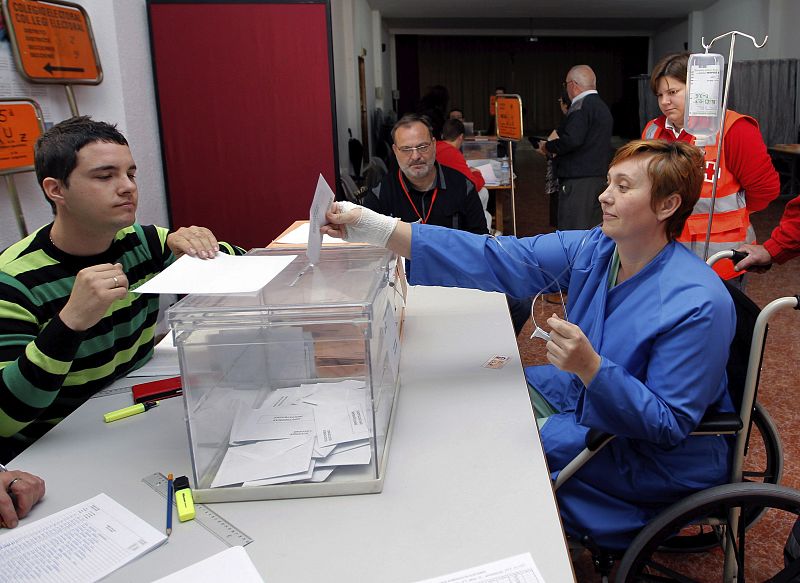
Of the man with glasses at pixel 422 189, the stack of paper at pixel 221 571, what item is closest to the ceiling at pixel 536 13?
the man with glasses at pixel 422 189

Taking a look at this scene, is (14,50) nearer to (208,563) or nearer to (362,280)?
(362,280)

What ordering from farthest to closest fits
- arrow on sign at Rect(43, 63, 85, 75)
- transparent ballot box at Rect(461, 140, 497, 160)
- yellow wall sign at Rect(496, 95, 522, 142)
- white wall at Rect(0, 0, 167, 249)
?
transparent ballot box at Rect(461, 140, 497, 160)
yellow wall sign at Rect(496, 95, 522, 142)
white wall at Rect(0, 0, 167, 249)
arrow on sign at Rect(43, 63, 85, 75)

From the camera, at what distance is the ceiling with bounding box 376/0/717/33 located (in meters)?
10.9

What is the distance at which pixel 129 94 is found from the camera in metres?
3.10

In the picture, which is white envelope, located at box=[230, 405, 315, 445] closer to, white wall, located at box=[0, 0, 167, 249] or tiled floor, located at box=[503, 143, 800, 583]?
tiled floor, located at box=[503, 143, 800, 583]

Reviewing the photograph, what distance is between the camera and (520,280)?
1.69 meters

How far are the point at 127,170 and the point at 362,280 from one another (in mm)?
735

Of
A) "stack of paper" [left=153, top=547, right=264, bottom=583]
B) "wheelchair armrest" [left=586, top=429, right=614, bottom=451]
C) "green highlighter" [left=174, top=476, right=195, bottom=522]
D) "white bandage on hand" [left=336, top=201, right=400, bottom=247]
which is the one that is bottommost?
"wheelchair armrest" [left=586, top=429, right=614, bottom=451]

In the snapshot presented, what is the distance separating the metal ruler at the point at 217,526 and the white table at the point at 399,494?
1 cm

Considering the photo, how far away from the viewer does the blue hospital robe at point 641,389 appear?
4.05 ft

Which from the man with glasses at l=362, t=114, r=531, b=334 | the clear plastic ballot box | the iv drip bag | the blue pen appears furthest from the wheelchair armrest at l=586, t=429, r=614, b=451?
the man with glasses at l=362, t=114, r=531, b=334

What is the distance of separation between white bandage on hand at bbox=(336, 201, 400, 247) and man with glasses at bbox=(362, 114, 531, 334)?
123 centimetres

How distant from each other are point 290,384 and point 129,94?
2.33m

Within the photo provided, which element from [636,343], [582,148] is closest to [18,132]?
[636,343]
